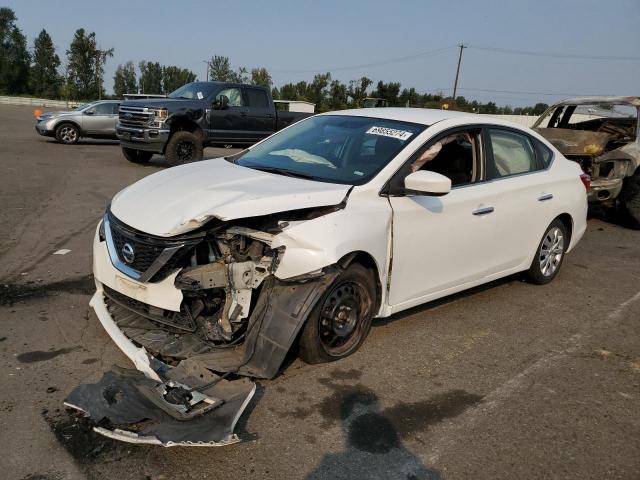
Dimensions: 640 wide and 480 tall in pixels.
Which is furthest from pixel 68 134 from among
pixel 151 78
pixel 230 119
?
pixel 151 78

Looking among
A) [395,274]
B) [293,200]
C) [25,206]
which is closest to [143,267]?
[293,200]

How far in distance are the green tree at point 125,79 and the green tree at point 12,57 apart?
→ 704 inches

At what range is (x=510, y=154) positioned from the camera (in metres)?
5.29

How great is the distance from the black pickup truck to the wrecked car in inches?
280

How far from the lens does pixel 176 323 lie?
369cm

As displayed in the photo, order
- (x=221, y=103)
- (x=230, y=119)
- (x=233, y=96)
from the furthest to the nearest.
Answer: (x=233, y=96) → (x=230, y=119) → (x=221, y=103)

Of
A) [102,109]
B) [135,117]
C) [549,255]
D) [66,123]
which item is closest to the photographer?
[549,255]

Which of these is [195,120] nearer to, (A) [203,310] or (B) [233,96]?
(B) [233,96]

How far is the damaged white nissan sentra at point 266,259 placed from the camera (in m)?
3.24

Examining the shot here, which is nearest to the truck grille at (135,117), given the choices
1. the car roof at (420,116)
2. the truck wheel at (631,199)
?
the car roof at (420,116)

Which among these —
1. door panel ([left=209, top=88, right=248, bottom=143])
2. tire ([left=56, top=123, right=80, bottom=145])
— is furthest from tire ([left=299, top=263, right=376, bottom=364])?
tire ([left=56, top=123, right=80, bottom=145])

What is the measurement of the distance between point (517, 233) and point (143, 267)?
3.38m

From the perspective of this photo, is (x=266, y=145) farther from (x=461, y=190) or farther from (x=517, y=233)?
(x=517, y=233)

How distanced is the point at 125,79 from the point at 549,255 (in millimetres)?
111402
